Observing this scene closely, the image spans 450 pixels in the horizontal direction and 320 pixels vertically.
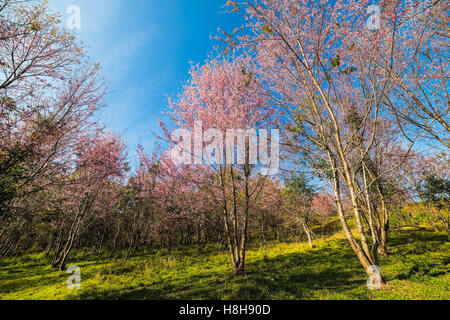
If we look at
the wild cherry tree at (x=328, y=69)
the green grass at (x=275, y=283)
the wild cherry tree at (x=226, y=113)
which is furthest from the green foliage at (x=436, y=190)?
the wild cherry tree at (x=226, y=113)

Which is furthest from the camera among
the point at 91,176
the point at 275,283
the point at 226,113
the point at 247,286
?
the point at 91,176

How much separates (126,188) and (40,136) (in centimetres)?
1208

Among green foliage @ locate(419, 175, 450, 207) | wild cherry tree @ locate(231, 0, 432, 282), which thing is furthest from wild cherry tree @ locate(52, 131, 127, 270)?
green foliage @ locate(419, 175, 450, 207)

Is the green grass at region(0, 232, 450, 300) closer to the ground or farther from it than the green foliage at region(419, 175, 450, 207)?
closer to the ground

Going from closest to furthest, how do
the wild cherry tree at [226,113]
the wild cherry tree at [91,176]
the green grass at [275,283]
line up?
the green grass at [275,283], the wild cherry tree at [226,113], the wild cherry tree at [91,176]

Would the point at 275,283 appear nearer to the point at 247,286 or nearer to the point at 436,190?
the point at 247,286

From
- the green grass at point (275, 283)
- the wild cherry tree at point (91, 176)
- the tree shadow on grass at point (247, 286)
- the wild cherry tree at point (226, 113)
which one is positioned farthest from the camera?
the wild cherry tree at point (91, 176)

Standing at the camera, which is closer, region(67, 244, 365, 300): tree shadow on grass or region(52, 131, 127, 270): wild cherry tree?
region(67, 244, 365, 300): tree shadow on grass

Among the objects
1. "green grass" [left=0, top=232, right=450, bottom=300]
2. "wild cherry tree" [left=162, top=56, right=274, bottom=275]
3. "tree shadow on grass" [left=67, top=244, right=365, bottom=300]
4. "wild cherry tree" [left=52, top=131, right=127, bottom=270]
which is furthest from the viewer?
"wild cherry tree" [left=52, top=131, right=127, bottom=270]

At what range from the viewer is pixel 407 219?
66.8ft

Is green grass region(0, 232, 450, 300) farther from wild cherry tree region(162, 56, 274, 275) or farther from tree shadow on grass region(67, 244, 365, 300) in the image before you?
wild cherry tree region(162, 56, 274, 275)

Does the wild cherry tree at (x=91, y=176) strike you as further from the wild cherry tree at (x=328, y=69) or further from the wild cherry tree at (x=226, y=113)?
the wild cherry tree at (x=328, y=69)

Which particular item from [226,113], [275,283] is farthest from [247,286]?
[226,113]
